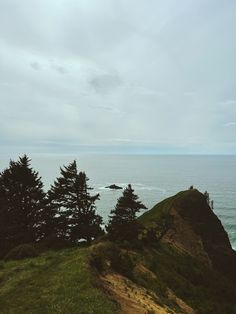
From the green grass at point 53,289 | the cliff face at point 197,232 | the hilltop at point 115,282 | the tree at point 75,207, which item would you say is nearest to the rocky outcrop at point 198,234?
the cliff face at point 197,232

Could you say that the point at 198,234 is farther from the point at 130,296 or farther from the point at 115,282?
the point at 130,296

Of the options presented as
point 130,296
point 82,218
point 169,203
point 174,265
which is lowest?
point 174,265

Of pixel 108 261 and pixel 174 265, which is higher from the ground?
pixel 108 261

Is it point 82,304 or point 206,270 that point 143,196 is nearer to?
point 206,270

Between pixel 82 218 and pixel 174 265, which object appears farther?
pixel 82 218

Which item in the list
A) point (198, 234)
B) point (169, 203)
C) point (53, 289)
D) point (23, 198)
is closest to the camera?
point (53, 289)

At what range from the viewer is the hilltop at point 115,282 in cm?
1761

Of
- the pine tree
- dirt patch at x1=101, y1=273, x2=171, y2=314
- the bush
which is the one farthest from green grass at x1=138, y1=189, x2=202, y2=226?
dirt patch at x1=101, y1=273, x2=171, y2=314

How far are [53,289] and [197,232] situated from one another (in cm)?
4556

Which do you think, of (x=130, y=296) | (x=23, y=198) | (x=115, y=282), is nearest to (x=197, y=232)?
(x=23, y=198)

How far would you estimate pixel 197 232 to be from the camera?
199 ft

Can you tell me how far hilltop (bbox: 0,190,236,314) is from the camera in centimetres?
1761

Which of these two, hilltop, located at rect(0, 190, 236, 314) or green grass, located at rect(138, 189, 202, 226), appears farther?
green grass, located at rect(138, 189, 202, 226)

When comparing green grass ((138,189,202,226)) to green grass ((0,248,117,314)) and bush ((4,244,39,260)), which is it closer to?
bush ((4,244,39,260))
